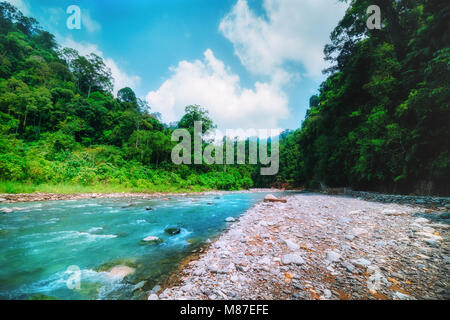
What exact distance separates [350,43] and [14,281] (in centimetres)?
2525

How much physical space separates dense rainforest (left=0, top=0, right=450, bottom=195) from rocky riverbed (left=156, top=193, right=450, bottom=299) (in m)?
6.01

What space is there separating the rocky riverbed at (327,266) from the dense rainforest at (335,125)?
6.01 metres

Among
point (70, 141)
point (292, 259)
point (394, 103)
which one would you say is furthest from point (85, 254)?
point (70, 141)

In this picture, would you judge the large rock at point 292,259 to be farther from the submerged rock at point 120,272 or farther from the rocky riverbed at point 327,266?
the submerged rock at point 120,272

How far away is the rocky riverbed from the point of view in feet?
5.45

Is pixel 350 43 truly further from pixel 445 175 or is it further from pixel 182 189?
pixel 182 189

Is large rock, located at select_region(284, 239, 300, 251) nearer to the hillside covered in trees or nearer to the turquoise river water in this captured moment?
the turquoise river water

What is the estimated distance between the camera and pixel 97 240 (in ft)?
12.8

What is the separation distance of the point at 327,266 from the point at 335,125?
57.7 feet

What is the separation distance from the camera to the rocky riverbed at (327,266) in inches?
65.4

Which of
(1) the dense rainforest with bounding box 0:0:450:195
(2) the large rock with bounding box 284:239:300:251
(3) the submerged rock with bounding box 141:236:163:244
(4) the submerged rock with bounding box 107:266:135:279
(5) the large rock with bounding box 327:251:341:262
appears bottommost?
(3) the submerged rock with bounding box 141:236:163:244

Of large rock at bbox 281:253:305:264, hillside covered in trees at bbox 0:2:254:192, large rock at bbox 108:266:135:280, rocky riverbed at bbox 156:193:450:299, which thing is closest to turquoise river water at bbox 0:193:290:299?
large rock at bbox 108:266:135:280
